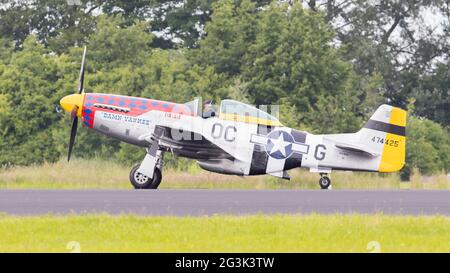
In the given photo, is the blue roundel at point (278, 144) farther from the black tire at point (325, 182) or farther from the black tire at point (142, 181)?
the black tire at point (142, 181)

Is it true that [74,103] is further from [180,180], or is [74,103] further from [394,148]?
[394,148]

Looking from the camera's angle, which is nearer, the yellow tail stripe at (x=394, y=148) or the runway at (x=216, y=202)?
the runway at (x=216, y=202)

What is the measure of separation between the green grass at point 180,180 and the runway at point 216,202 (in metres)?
3.88

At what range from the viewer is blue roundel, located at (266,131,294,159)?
24.8 metres

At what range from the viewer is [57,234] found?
45.4 ft

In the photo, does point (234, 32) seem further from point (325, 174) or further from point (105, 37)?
point (325, 174)

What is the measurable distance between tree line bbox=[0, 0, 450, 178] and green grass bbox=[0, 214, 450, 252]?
16676mm

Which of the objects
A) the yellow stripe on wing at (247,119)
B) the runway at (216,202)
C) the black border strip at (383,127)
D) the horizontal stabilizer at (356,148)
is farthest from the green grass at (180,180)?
the runway at (216,202)

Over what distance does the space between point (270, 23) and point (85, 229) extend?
1120 inches

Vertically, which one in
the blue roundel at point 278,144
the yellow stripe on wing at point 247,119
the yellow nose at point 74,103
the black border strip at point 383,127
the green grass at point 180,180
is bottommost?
the green grass at point 180,180

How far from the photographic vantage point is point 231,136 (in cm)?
2478

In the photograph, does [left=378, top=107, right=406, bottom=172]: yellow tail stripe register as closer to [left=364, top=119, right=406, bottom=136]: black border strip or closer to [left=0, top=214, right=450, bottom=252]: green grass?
[left=364, top=119, right=406, bottom=136]: black border strip

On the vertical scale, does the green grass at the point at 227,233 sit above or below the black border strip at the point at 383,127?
below

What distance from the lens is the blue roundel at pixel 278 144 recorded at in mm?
24781
